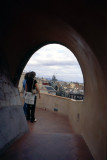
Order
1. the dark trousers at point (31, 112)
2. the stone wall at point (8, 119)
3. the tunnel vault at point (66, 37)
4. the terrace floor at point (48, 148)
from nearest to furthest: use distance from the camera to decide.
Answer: the tunnel vault at point (66, 37) < the terrace floor at point (48, 148) < the stone wall at point (8, 119) < the dark trousers at point (31, 112)

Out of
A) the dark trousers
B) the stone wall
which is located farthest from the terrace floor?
the dark trousers

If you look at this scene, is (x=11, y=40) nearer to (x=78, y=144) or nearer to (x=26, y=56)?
(x=26, y=56)

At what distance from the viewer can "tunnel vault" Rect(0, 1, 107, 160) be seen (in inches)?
103

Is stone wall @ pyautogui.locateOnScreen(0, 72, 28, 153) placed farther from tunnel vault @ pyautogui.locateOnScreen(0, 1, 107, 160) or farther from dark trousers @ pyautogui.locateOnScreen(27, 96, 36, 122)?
dark trousers @ pyautogui.locateOnScreen(27, 96, 36, 122)

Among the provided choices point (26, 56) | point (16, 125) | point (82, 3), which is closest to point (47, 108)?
point (26, 56)

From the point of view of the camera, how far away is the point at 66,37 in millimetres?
4488

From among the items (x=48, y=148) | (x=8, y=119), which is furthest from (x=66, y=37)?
(x=48, y=148)

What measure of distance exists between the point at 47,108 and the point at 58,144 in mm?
5448

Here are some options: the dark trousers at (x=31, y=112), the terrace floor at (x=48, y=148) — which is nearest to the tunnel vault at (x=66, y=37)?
the terrace floor at (x=48, y=148)

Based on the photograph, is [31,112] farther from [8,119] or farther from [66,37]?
[66,37]

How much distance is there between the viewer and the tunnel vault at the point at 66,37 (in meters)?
2.61

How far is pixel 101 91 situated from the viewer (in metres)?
2.84

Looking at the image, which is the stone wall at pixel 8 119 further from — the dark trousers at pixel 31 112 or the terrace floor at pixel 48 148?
the dark trousers at pixel 31 112

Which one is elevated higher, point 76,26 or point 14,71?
point 76,26
